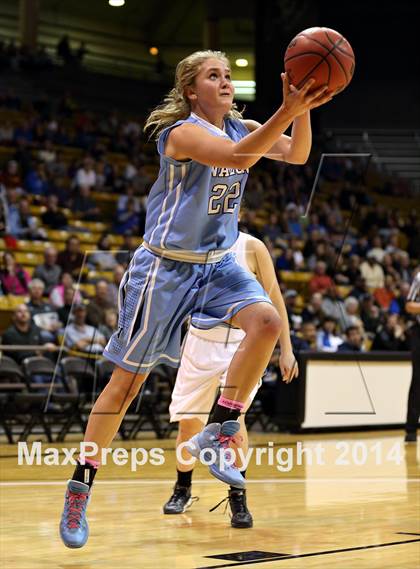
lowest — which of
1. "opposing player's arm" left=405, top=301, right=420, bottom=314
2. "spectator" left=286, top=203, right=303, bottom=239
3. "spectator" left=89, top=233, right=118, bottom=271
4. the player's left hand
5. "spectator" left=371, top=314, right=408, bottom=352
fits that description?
"spectator" left=371, top=314, right=408, bottom=352

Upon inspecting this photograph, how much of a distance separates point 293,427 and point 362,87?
1500 centimetres

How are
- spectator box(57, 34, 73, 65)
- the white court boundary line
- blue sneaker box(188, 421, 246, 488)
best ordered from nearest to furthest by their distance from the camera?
blue sneaker box(188, 421, 246, 488) < the white court boundary line < spectator box(57, 34, 73, 65)

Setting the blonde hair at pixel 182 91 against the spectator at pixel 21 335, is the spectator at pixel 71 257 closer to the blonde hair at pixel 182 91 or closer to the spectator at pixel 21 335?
the spectator at pixel 21 335

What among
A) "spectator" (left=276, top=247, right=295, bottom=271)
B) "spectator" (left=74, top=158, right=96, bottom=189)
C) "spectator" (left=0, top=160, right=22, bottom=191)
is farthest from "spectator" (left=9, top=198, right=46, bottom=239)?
"spectator" (left=276, top=247, right=295, bottom=271)

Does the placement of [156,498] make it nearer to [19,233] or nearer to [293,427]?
[293,427]

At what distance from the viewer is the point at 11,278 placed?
11.7 meters

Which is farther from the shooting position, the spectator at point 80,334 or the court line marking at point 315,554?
the spectator at point 80,334

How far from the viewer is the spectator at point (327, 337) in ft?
37.5

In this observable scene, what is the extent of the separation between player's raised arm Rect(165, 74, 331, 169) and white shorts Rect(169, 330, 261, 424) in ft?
4.83

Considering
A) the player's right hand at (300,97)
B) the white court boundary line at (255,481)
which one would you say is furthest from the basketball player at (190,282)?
the white court boundary line at (255,481)

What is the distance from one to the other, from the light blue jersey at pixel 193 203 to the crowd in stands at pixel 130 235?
3817 mm

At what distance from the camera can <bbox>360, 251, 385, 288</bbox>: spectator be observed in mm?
13508

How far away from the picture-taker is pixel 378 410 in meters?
11.9

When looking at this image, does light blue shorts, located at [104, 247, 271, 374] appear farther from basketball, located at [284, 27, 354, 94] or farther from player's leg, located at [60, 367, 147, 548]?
basketball, located at [284, 27, 354, 94]
